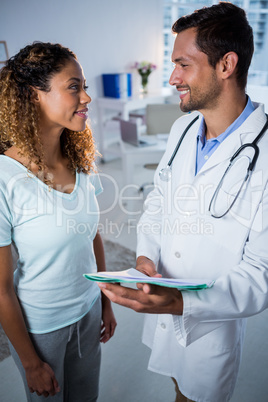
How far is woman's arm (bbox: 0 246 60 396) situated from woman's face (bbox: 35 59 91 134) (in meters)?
0.42

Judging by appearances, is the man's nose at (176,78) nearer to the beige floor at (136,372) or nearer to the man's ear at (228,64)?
the man's ear at (228,64)

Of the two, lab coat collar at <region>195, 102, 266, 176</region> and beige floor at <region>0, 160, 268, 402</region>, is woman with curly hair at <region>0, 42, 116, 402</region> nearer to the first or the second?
lab coat collar at <region>195, 102, 266, 176</region>

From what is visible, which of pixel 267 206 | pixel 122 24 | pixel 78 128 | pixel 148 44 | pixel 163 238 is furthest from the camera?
pixel 148 44

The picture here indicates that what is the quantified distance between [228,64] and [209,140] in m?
0.24

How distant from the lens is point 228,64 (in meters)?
0.98

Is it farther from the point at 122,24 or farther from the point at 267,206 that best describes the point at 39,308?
the point at 122,24

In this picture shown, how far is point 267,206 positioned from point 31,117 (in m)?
0.73

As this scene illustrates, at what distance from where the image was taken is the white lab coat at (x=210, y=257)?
33.6 inches

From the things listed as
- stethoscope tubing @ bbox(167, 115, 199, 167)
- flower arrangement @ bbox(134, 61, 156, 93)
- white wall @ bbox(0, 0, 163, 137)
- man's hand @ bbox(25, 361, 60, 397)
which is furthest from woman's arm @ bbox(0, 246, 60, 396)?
flower arrangement @ bbox(134, 61, 156, 93)

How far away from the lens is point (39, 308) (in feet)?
3.09

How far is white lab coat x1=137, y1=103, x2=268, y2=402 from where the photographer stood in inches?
33.6

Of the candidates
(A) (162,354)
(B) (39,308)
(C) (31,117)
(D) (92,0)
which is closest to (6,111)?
(C) (31,117)

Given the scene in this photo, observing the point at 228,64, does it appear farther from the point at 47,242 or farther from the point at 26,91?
the point at 47,242

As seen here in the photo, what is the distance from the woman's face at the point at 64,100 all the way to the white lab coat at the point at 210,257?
405 millimetres
